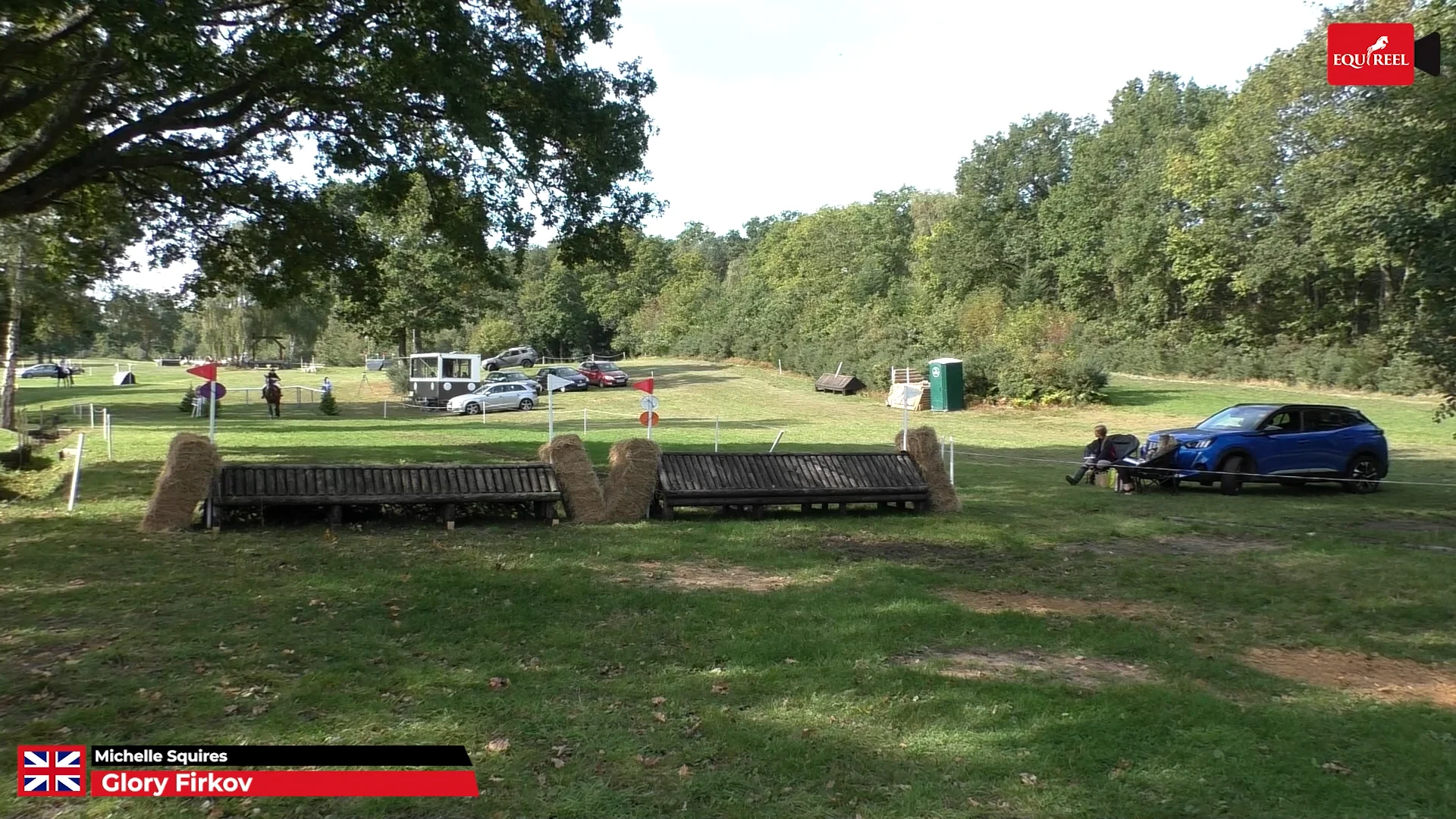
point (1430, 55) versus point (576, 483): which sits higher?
point (1430, 55)

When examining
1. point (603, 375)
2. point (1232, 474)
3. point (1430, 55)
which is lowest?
→ point (1232, 474)

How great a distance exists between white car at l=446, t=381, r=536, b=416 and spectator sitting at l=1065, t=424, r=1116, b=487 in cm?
2668

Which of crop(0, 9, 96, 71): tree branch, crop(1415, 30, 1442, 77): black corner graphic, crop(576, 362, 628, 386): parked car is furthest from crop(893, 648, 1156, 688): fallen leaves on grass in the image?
crop(576, 362, 628, 386): parked car

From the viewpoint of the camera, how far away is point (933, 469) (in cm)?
1262

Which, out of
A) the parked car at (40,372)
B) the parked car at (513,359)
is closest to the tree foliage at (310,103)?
the parked car at (513,359)

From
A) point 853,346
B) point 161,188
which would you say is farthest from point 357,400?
point 161,188

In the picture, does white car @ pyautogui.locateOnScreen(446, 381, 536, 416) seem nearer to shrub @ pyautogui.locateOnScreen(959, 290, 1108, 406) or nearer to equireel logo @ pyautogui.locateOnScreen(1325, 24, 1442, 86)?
shrub @ pyautogui.locateOnScreen(959, 290, 1108, 406)

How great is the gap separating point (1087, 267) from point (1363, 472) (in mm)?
50702

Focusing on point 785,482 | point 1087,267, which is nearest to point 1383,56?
point 785,482

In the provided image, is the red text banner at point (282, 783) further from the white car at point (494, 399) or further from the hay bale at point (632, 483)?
the white car at point (494, 399)

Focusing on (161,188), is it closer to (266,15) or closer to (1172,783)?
(266,15)

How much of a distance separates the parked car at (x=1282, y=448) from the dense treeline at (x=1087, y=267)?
5.37 ft

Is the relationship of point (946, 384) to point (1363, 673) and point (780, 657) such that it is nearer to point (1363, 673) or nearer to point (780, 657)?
point (1363, 673)

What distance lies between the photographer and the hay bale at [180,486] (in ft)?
31.1
